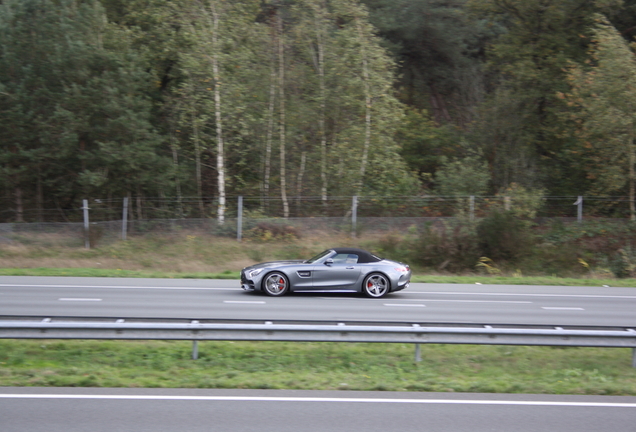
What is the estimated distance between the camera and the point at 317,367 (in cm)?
851

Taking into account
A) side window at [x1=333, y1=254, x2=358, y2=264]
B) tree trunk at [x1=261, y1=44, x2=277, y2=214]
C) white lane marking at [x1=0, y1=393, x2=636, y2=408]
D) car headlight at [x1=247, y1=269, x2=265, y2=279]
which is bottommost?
white lane marking at [x1=0, y1=393, x2=636, y2=408]

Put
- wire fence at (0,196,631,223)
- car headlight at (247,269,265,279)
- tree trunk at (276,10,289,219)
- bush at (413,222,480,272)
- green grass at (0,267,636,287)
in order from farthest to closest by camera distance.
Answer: tree trunk at (276,10,289,219), wire fence at (0,196,631,223), bush at (413,222,480,272), green grass at (0,267,636,287), car headlight at (247,269,265,279)

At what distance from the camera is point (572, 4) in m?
31.9

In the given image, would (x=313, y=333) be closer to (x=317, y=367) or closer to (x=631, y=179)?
(x=317, y=367)

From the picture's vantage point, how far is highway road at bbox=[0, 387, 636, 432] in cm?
614

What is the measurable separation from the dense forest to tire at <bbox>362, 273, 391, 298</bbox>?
10953 millimetres

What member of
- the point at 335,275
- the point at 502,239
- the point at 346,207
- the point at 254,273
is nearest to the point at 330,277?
the point at 335,275

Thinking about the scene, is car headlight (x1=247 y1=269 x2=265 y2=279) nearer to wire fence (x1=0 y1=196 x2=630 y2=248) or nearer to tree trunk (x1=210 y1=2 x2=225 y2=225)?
wire fence (x1=0 y1=196 x2=630 y2=248)

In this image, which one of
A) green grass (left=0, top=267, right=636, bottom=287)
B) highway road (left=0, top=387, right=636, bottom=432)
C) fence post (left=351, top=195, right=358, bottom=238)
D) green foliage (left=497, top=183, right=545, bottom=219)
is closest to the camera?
highway road (left=0, top=387, right=636, bottom=432)

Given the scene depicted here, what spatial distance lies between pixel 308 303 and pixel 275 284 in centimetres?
134

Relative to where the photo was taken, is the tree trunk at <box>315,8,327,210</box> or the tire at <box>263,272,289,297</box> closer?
the tire at <box>263,272,289,297</box>

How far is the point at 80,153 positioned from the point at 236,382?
22581mm

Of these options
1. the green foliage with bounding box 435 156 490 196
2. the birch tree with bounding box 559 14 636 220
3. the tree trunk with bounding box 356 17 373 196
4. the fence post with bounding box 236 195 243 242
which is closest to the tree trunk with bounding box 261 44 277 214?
the fence post with bounding box 236 195 243 242

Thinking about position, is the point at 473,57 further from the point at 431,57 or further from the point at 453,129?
the point at 453,129
